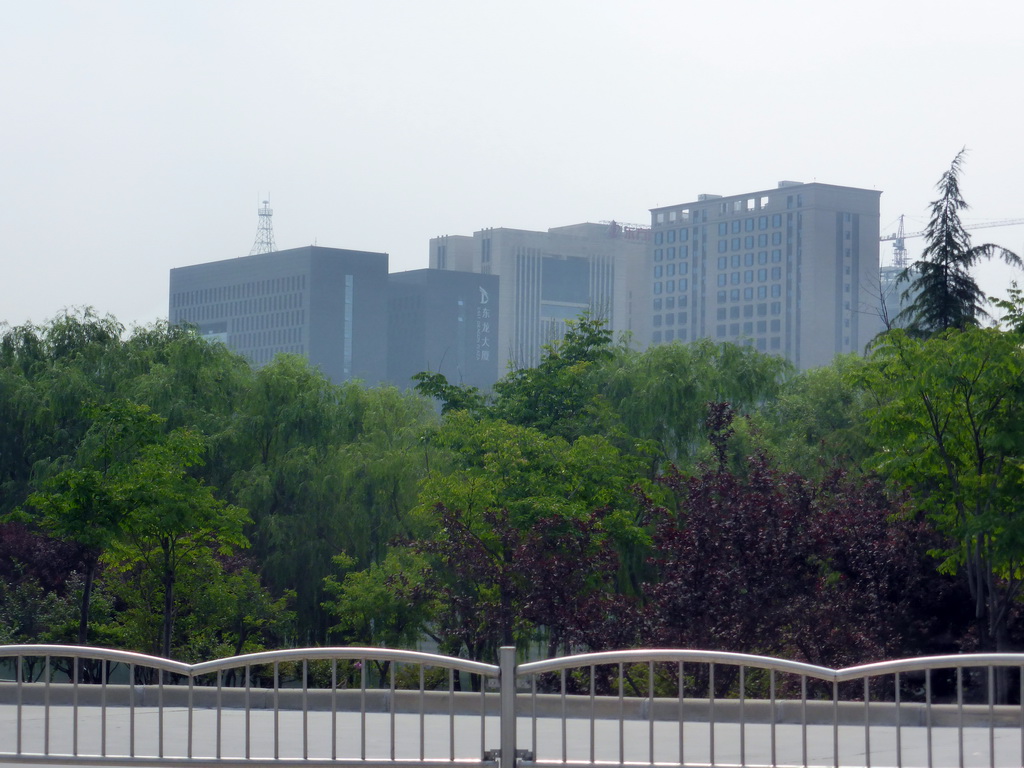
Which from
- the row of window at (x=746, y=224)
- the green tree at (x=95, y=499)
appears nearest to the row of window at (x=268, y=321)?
the row of window at (x=746, y=224)

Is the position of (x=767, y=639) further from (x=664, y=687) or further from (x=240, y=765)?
(x=240, y=765)

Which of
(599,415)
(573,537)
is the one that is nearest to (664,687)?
(573,537)

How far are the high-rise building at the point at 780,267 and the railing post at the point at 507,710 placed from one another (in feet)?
547

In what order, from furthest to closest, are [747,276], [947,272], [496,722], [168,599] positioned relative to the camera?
[747,276]
[947,272]
[168,599]
[496,722]

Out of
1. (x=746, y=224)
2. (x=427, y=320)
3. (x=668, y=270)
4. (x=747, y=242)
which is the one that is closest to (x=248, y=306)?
(x=427, y=320)

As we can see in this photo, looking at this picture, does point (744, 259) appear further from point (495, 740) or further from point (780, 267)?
point (495, 740)

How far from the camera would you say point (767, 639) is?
14891 millimetres

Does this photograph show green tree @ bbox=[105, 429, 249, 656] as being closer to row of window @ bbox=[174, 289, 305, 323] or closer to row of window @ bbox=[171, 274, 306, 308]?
row of window @ bbox=[171, 274, 306, 308]

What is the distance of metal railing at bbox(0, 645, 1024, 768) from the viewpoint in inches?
277

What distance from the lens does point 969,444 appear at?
1698 cm

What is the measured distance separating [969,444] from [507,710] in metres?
11.8

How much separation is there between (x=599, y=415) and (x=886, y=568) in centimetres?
1125

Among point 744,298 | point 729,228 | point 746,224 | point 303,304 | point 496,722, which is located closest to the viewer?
point 496,722

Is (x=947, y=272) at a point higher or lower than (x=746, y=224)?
lower
